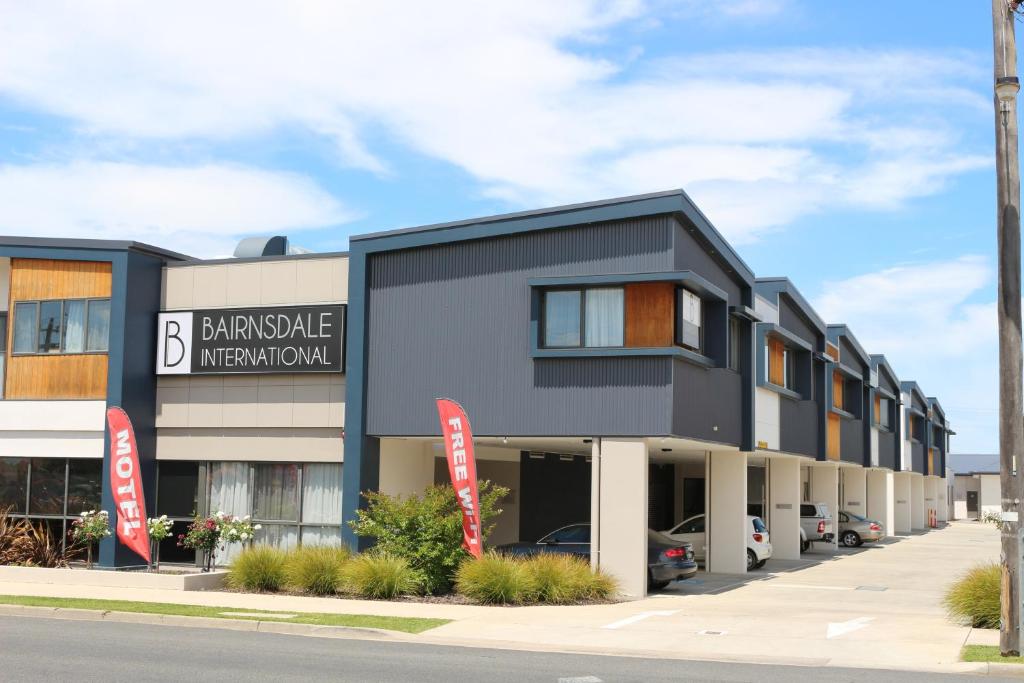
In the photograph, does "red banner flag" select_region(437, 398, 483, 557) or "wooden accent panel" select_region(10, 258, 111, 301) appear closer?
"red banner flag" select_region(437, 398, 483, 557)

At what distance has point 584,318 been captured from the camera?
77.1ft

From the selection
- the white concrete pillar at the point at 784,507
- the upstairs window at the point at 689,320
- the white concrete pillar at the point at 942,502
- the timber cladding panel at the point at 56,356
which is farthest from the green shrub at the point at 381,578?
the white concrete pillar at the point at 942,502

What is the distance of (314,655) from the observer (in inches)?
567

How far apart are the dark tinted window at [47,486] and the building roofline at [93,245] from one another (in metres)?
5.12

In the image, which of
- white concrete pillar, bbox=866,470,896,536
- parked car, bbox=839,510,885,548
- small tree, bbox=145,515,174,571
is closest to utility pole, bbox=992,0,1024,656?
small tree, bbox=145,515,174,571

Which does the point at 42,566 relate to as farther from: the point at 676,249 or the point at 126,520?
the point at 676,249

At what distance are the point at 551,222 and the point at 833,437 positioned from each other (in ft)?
65.4

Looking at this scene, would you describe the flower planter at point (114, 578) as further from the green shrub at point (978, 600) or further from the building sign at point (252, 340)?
the green shrub at point (978, 600)

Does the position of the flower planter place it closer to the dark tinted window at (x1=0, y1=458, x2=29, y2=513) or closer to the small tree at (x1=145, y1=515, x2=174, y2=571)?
the small tree at (x1=145, y1=515, x2=174, y2=571)

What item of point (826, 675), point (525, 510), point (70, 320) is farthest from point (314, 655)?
point (525, 510)

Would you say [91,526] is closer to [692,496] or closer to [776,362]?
[776,362]

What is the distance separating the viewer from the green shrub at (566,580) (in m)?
20.5

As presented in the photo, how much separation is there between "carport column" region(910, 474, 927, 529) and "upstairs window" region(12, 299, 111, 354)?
48.9 m

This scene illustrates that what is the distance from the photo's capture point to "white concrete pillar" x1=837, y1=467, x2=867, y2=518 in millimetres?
51250
